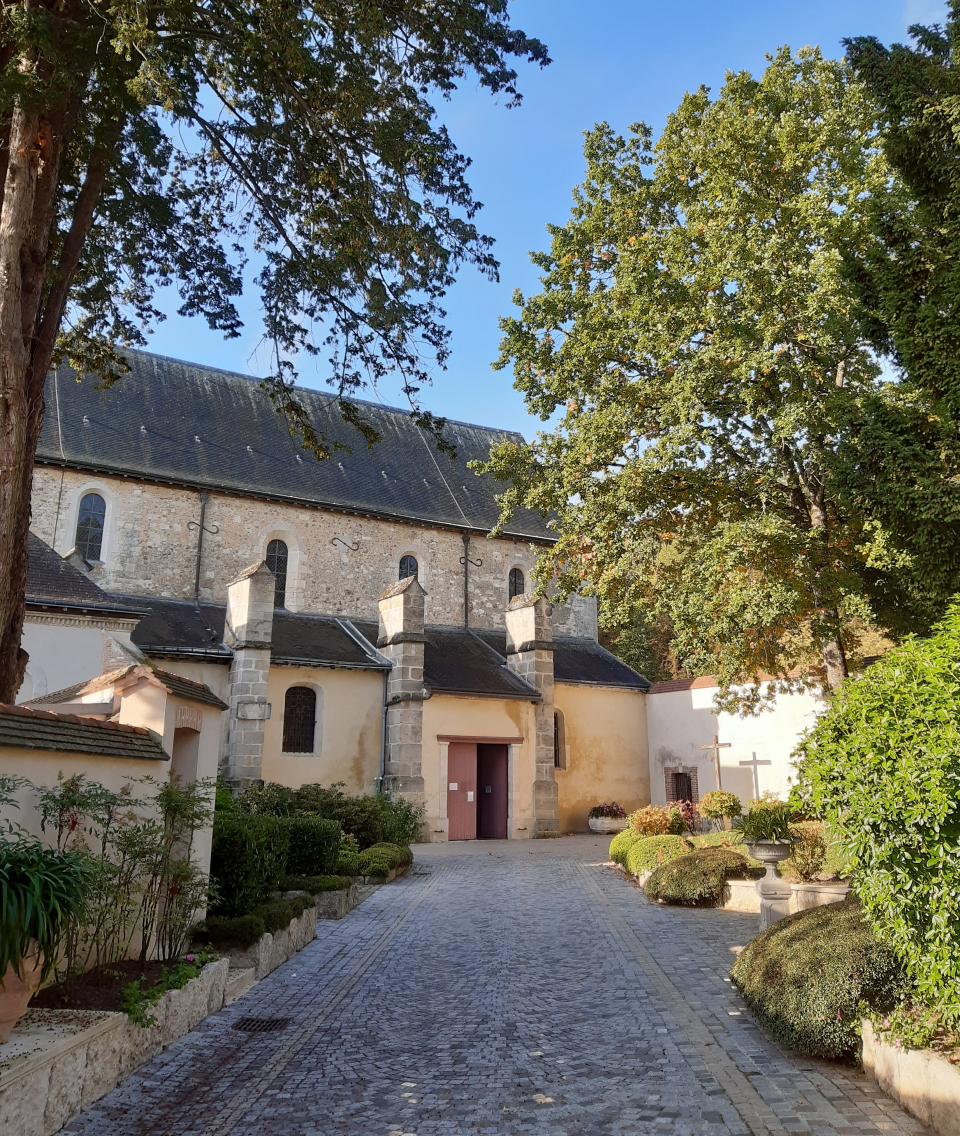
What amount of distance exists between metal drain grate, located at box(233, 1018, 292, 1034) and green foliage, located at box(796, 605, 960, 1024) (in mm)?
4460

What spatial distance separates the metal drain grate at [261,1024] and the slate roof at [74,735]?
220 centimetres

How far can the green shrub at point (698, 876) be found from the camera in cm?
1194

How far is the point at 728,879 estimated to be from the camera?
12.1 metres

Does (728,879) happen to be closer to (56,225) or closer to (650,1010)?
(650,1010)

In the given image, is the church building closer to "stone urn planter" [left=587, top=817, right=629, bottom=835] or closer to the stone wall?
the stone wall

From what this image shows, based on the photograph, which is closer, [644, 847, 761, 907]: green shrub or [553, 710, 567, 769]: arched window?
[644, 847, 761, 907]: green shrub

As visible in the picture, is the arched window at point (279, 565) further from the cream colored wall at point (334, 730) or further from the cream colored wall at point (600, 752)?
the cream colored wall at point (600, 752)

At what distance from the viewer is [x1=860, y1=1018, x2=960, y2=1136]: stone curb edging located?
14.0 feet

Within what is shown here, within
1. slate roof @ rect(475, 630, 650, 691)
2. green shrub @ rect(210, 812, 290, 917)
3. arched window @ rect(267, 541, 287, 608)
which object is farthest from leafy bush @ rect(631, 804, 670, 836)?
arched window @ rect(267, 541, 287, 608)

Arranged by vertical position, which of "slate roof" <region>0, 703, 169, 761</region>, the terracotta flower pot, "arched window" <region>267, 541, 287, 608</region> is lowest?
the terracotta flower pot

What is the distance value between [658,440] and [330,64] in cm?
742

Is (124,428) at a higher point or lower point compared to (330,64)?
higher

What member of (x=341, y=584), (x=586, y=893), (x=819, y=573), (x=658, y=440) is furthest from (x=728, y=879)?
(x=341, y=584)

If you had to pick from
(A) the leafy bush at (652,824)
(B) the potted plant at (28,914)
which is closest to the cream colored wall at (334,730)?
(A) the leafy bush at (652,824)
